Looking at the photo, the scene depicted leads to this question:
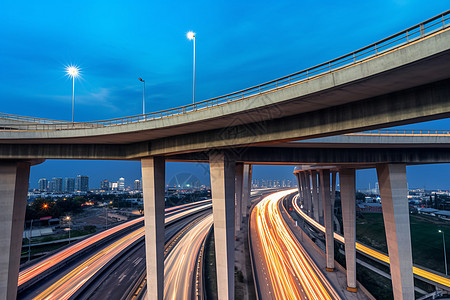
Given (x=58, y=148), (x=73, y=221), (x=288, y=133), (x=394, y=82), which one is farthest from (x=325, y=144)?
(x=73, y=221)

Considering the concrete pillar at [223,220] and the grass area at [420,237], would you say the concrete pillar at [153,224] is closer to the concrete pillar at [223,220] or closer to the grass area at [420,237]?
the concrete pillar at [223,220]

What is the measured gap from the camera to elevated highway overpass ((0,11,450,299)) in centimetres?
1031

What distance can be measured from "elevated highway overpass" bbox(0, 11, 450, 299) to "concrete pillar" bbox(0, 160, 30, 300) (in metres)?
0.10

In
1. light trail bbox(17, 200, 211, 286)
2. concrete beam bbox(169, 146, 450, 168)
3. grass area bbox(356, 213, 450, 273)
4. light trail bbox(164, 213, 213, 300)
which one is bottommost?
grass area bbox(356, 213, 450, 273)

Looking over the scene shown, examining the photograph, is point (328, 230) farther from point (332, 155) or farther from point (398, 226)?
point (332, 155)

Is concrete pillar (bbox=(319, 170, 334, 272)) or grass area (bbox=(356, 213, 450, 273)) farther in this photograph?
grass area (bbox=(356, 213, 450, 273))

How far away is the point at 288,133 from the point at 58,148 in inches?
1001

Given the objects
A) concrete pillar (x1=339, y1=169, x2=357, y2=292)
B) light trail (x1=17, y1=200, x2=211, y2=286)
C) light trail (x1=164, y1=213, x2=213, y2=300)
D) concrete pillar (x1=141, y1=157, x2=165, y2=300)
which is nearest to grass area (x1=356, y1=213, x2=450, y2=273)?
concrete pillar (x1=339, y1=169, x2=357, y2=292)

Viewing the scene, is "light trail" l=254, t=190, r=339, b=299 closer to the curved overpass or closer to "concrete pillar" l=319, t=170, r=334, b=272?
"concrete pillar" l=319, t=170, r=334, b=272

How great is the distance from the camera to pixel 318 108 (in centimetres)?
1438

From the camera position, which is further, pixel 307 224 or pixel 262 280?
pixel 307 224

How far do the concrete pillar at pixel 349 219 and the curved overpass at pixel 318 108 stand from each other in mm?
25182

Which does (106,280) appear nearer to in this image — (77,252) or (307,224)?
(77,252)

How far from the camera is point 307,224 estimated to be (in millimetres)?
71750
